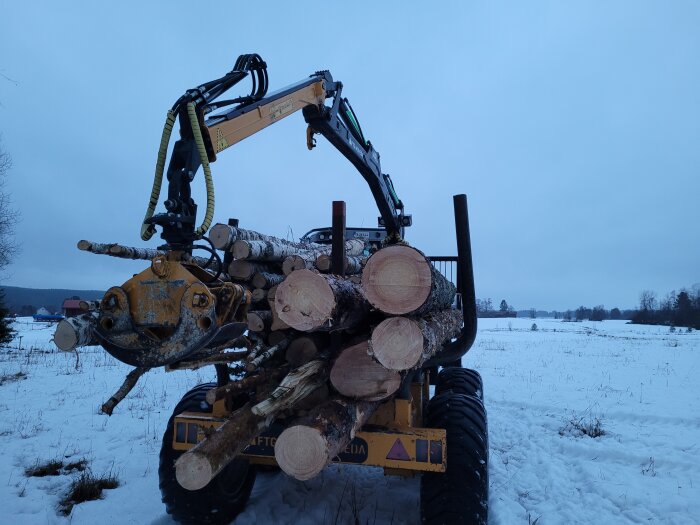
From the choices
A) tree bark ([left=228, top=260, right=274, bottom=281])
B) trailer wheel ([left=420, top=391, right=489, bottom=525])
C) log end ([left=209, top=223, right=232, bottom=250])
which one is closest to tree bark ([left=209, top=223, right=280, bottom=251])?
log end ([left=209, top=223, right=232, bottom=250])

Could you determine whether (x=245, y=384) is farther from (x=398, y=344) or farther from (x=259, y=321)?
(x=398, y=344)

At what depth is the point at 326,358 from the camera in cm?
312

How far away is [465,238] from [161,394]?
670 centimetres

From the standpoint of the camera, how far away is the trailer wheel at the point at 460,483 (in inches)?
118

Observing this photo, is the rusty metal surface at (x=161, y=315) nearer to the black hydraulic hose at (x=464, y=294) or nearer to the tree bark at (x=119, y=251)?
the tree bark at (x=119, y=251)

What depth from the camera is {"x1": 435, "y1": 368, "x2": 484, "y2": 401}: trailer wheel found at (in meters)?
4.50

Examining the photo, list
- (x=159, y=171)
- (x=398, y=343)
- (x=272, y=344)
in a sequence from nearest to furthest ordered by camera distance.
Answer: (x=398, y=343), (x=159, y=171), (x=272, y=344)

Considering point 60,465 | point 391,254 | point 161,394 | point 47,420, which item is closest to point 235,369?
point 391,254

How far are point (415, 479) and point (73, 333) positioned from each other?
3.57 m

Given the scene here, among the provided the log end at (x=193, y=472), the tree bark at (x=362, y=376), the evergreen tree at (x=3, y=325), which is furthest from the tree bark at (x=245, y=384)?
the evergreen tree at (x=3, y=325)

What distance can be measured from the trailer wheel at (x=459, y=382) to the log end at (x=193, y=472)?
2.72m

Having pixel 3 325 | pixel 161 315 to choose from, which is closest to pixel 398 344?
pixel 161 315

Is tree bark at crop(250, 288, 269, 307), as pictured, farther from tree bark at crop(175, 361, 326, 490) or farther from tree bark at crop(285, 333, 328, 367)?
tree bark at crop(175, 361, 326, 490)

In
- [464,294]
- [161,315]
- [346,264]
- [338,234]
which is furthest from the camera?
[346,264]
